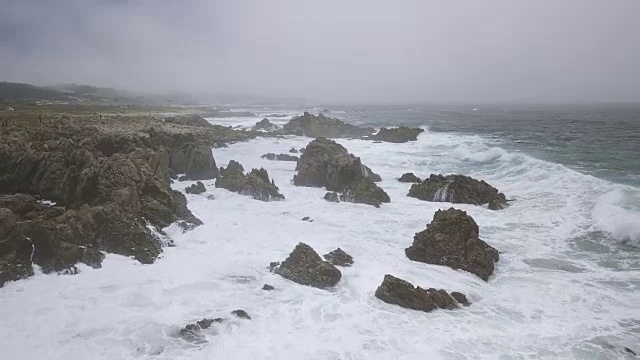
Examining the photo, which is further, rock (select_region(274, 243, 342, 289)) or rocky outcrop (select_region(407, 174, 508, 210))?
rocky outcrop (select_region(407, 174, 508, 210))

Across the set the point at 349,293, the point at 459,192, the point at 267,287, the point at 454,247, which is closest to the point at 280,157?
the point at 459,192

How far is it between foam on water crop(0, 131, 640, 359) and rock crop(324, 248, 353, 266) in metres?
0.43

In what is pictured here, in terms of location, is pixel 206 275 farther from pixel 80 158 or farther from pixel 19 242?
pixel 80 158

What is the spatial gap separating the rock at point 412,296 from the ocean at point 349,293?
11.6 inches

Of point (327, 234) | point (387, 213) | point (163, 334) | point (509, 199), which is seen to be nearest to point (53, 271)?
point (163, 334)

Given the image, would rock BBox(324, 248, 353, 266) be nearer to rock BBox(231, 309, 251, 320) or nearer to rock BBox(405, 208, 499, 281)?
rock BBox(405, 208, 499, 281)

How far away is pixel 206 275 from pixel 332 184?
1471 centimetres

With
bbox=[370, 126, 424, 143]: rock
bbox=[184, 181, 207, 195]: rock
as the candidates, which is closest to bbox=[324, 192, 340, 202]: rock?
bbox=[184, 181, 207, 195]: rock

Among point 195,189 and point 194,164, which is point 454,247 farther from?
point 194,164

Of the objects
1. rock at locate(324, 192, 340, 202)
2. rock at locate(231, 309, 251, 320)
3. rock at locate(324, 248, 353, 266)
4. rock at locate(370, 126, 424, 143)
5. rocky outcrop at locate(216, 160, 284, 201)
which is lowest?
rock at locate(231, 309, 251, 320)

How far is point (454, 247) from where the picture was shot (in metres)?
16.9

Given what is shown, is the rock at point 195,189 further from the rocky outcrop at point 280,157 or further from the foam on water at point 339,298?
the rocky outcrop at point 280,157

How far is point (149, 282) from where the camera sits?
1432 cm

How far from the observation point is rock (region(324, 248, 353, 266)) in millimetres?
16359
